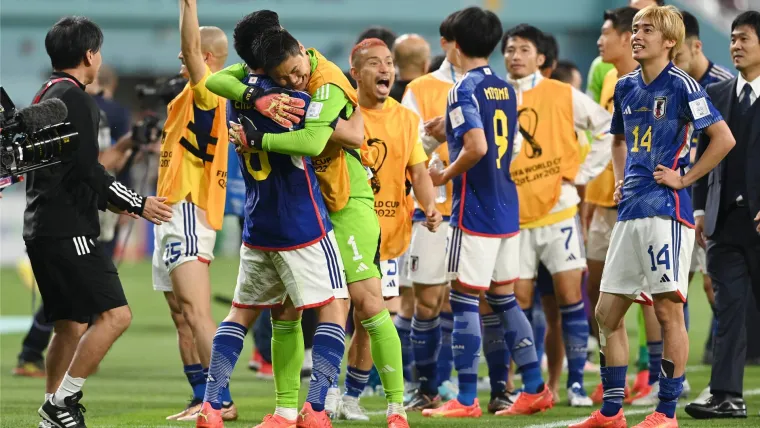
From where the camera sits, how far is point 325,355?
6.15m

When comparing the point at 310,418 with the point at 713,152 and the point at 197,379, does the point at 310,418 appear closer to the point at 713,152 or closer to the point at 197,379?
the point at 197,379

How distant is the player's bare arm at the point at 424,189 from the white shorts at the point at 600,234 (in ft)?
6.16

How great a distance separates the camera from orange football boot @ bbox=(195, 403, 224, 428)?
6.04 meters

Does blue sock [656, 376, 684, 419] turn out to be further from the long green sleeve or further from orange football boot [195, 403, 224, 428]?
the long green sleeve

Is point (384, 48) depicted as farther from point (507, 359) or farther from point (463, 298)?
point (507, 359)

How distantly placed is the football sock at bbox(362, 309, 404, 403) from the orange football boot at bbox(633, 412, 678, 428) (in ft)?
4.15

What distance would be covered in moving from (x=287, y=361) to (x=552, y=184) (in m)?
2.64

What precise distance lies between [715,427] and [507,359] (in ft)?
4.95

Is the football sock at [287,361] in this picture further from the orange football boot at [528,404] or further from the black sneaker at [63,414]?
the orange football boot at [528,404]

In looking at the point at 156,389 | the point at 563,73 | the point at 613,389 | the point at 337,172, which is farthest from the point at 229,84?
the point at 563,73

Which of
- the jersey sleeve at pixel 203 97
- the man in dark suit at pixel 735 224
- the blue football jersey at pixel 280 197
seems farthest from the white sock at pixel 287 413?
the man in dark suit at pixel 735 224

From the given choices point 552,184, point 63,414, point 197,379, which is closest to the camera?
point 63,414

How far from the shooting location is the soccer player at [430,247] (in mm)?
7895

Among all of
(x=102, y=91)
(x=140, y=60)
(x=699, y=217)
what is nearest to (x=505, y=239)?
(x=699, y=217)
